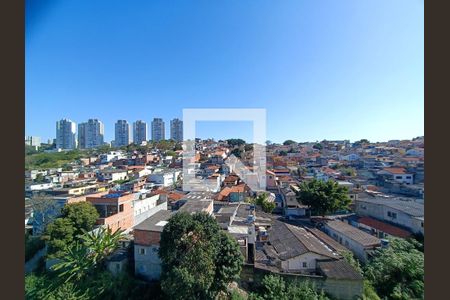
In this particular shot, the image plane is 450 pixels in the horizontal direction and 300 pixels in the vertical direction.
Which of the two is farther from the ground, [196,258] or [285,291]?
[196,258]

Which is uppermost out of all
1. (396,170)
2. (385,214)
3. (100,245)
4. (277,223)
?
(396,170)

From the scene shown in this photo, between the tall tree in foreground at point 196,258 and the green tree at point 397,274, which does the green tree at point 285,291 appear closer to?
the tall tree in foreground at point 196,258

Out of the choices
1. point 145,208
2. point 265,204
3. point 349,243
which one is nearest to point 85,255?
point 145,208

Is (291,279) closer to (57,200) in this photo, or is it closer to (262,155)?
(57,200)

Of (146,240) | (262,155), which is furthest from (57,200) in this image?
(262,155)

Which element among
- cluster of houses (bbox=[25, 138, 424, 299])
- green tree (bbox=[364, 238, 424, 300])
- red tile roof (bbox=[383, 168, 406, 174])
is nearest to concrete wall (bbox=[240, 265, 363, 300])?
cluster of houses (bbox=[25, 138, 424, 299])

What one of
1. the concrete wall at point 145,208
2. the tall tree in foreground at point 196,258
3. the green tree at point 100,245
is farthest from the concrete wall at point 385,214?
the green tree at point 100,245

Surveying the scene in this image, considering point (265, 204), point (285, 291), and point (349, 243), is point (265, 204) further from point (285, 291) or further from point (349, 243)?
point (285, 291)
